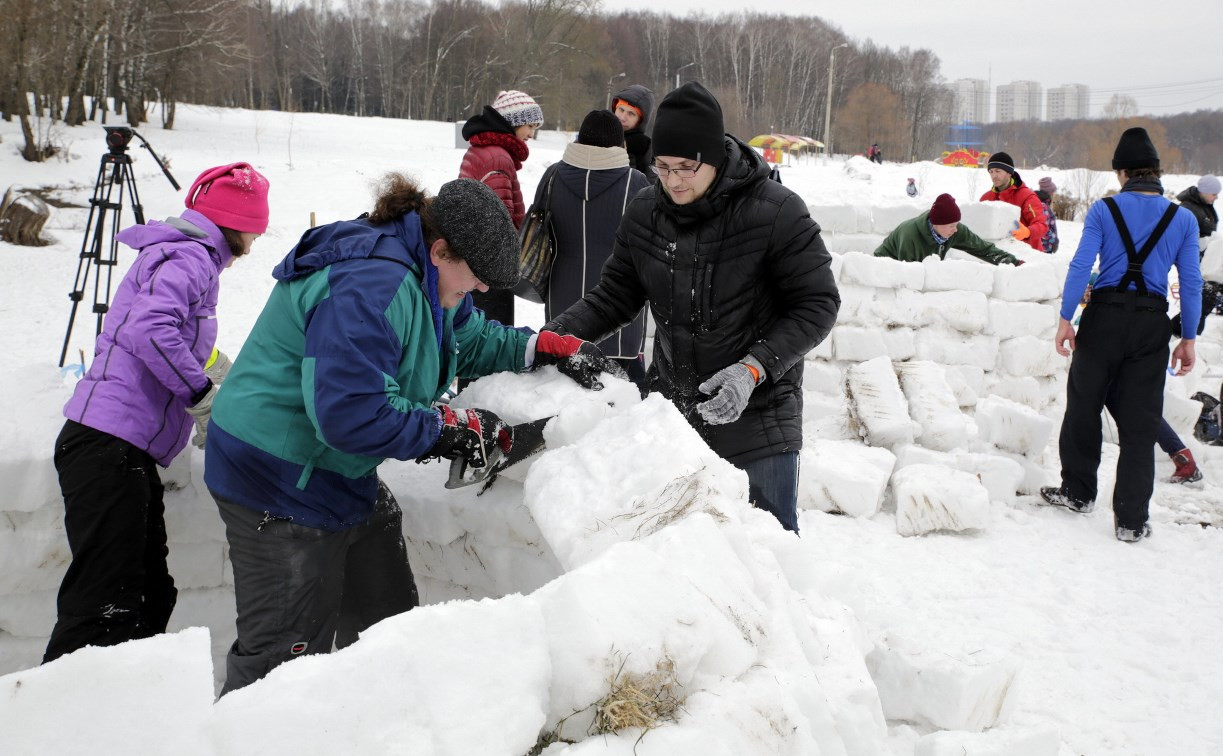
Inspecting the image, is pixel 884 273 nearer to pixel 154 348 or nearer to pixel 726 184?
pixel 726 184

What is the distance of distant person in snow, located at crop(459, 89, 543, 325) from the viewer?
4.24 m

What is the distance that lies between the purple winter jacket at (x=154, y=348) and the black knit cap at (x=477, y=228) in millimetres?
855

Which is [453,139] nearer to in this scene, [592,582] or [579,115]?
[579,115]

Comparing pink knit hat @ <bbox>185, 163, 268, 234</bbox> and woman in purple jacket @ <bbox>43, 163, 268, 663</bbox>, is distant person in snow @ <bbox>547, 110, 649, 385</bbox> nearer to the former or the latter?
pink knit hat @ <bbox>185, 163, 268, 234</bbox>

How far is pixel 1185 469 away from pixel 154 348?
5801mm

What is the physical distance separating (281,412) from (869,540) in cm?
328

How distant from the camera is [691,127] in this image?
2.33 m

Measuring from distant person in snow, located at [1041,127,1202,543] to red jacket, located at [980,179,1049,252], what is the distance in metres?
3.38

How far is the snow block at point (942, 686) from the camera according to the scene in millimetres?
2240

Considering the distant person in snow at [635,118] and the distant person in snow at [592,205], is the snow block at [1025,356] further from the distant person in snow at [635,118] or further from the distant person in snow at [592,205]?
the distant person in snow at [592,205]

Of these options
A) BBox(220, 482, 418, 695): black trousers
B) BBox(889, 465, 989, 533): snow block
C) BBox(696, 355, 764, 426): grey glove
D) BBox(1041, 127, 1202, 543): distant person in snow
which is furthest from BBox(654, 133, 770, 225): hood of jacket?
BBox(1041, 127, 1202, 543): distant person in snow

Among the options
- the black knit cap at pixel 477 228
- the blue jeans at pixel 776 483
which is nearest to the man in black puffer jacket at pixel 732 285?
the blue jeans at pixel 776 483

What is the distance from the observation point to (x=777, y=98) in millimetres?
45188

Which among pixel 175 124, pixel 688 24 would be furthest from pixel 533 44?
pixel 688 24
